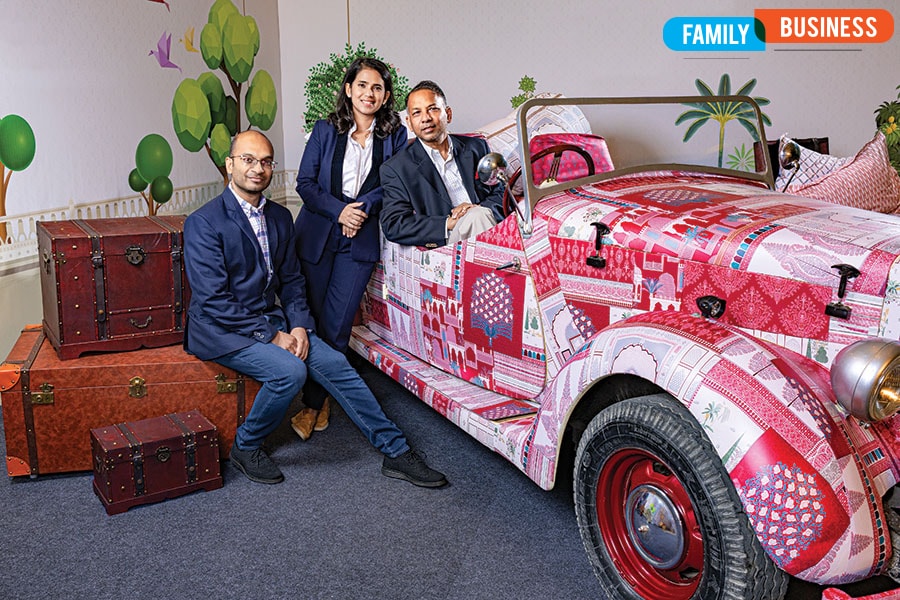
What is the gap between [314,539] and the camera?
2682mm

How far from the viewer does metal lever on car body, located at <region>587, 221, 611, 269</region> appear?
2.46 m

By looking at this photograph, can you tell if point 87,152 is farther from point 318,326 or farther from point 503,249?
point 503,249

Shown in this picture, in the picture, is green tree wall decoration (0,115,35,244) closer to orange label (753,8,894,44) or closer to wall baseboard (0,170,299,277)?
wall baseboard (0,170,299,277)

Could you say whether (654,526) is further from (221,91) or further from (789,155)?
(221,91)

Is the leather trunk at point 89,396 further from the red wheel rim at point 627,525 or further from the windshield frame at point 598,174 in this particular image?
the red wheel rim at point 627,525

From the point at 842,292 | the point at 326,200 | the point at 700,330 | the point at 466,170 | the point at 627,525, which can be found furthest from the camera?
the point at 326,200

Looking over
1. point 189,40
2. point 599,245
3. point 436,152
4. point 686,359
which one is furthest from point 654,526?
point 189,40

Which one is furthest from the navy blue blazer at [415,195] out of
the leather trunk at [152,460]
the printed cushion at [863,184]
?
the printed cushion at [863,184]

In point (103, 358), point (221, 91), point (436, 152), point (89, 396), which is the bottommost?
point (89, 396)

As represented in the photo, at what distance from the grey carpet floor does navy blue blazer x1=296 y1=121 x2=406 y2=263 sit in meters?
0.90

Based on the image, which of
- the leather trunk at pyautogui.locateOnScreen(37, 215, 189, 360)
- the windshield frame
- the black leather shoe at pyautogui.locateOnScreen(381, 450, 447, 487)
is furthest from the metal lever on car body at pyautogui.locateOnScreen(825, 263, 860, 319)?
the leather trunk at pyautogui.locateOnScreen(37, 215, 189, 360)

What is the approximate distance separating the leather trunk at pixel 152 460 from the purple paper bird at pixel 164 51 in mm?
2219

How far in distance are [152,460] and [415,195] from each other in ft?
4.68

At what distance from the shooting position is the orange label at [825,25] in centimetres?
595
